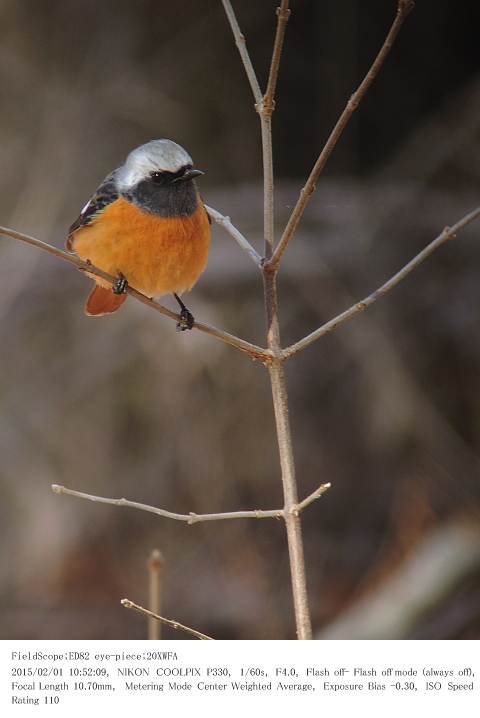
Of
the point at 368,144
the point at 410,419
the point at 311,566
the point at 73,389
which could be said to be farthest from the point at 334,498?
the point at 368,144

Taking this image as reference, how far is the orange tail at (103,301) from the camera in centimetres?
167

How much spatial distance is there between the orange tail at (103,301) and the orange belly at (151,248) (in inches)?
5.5

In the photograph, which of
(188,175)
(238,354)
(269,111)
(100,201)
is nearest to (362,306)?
(269,111)

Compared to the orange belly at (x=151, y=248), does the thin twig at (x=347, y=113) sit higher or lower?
lower

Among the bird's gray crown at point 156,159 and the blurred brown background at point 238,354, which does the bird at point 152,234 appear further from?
the blurred brown background at point 238,354

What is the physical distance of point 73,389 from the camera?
3707 millimetres

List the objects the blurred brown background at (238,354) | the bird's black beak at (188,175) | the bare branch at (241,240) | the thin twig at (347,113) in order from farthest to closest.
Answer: the blurred brown background at (238,354) → the bird's black beak at (188,175) → the bare branch at (241,240) → the thin twig at (347,113)

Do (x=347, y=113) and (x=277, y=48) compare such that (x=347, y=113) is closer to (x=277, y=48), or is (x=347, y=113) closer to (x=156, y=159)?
(x=277, y=48)

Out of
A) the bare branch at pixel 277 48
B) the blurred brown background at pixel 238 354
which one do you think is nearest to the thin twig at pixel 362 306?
the bare branch at pixel 277 48

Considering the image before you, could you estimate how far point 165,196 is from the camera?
4.97 feet

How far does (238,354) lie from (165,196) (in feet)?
6.67

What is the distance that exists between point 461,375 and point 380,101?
1080 millimetres
